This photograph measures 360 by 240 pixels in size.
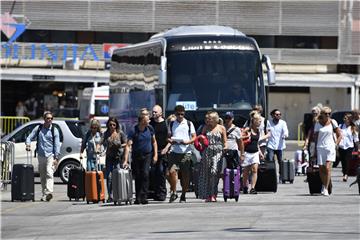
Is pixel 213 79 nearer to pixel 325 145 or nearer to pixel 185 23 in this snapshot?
pixel 325 145

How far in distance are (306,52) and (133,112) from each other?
3118 cm

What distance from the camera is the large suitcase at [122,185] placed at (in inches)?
826

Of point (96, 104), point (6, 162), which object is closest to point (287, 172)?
point (6, 162)

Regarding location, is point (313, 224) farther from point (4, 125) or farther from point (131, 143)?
point (4, 125)

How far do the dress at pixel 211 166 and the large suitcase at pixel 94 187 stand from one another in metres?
2.07

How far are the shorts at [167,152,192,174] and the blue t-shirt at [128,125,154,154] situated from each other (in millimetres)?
477

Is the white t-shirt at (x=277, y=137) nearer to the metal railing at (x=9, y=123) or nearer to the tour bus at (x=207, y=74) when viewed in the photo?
the tour bus at (x=207, y=74)

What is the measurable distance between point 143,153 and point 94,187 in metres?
1.51

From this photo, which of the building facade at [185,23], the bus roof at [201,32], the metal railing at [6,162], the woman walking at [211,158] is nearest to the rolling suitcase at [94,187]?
the woman walking at [211,158]

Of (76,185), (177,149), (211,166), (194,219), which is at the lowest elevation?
(194,219)

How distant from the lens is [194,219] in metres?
17.4

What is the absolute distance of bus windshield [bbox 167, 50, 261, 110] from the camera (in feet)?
93.2

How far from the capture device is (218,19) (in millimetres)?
61656

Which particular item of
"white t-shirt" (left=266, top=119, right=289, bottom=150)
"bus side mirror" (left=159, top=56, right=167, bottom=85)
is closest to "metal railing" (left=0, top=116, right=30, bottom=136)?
"bus side mirror" (left=159, top=56, right=167, bottom=85)
